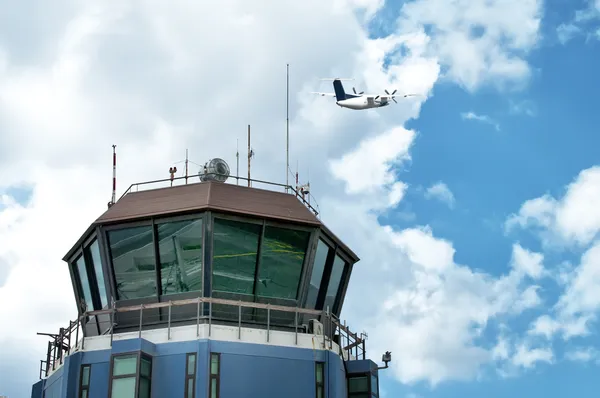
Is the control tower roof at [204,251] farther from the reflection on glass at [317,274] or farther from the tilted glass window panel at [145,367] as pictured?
the tilted glass window panel at [145,367]

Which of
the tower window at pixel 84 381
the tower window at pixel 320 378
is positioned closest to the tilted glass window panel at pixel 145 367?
the tower window at pixel 84 381

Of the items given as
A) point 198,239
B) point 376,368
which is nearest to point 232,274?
point 198,239

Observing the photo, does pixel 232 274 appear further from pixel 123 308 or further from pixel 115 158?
pixel 115 158

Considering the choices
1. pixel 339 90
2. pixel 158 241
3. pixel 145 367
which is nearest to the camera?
pixel 145 367

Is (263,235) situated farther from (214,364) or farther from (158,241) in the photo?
(214,364)

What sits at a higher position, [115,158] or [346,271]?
[115,158]

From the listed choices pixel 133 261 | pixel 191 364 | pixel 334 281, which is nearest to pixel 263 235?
pixel 334 281
